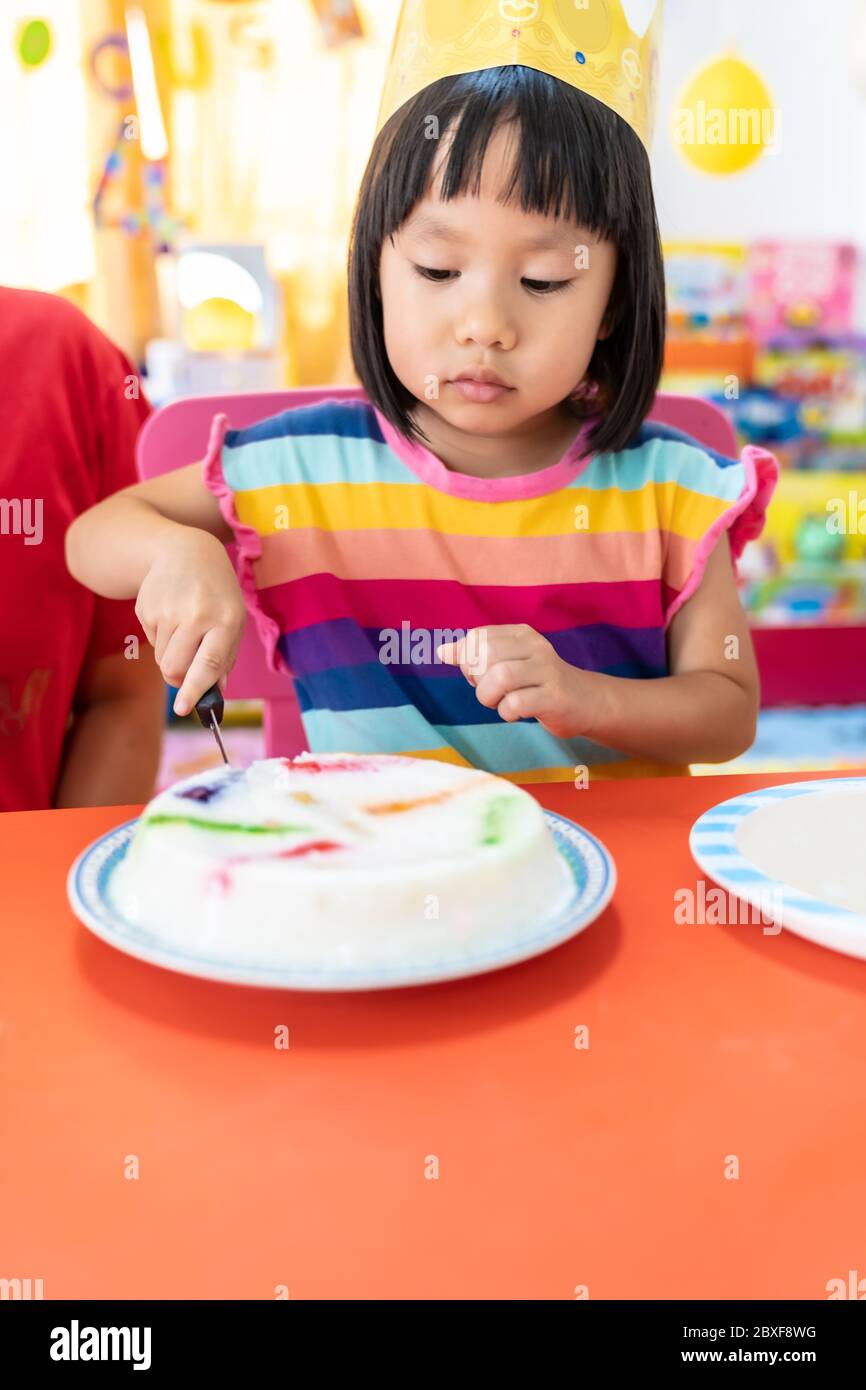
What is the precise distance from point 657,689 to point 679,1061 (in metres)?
0.61

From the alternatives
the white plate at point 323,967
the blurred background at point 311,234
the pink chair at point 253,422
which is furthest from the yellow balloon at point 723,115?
the white plate at point 323,967

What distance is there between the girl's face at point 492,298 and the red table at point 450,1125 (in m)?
0.57

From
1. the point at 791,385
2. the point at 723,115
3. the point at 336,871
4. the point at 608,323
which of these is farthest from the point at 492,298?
the point at 791,385

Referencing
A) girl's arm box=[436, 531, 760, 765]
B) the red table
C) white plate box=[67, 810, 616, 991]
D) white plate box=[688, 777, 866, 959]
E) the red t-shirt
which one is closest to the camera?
the red table

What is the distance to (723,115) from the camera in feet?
13.0

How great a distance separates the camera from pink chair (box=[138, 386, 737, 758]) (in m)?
1.24

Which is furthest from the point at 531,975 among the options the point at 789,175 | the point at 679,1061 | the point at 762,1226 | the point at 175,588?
the point at 789,175

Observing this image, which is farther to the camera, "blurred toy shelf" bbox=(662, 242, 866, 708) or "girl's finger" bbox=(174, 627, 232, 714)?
"blurred toy shelf" bbox=(662, 242, 866, 708)

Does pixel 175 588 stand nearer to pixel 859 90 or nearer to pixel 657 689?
pixel 657 689

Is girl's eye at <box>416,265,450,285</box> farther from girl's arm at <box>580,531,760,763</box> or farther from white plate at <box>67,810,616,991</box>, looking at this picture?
white plate at <box>67,810,616,991</box>

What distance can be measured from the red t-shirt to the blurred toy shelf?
3.48m

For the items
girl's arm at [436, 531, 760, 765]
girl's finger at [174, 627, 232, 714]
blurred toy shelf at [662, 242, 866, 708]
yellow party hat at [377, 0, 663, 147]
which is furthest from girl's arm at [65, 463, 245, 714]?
blurred toy shelf at [662, 242, 866, 708]

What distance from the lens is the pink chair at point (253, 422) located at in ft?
4.07

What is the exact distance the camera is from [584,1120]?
1.53 feet
